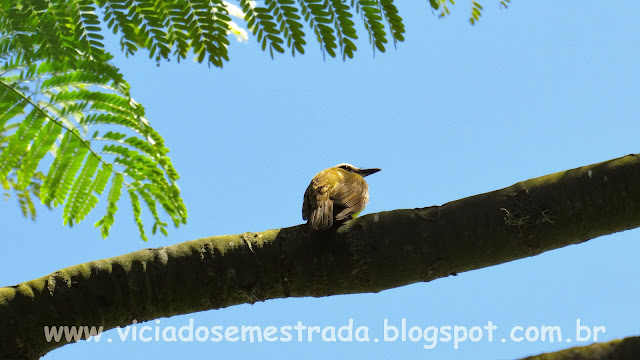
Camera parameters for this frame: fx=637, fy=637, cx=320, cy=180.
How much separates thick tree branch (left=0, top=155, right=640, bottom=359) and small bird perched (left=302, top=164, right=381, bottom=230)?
0.40 meters

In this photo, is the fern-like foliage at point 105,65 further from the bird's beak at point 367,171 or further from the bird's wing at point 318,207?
the bird's beak at point 367,171

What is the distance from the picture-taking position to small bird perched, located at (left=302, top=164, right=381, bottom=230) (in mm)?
3727

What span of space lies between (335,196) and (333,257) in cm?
128

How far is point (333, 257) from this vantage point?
3057 mm

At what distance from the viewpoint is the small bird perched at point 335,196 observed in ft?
12.2

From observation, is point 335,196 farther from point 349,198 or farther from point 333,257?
point 333,257

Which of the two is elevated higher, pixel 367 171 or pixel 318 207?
pixel 367 171

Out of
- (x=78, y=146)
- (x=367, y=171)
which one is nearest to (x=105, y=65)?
(x=78, y=146)

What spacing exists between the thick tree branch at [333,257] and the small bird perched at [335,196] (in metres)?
0.40

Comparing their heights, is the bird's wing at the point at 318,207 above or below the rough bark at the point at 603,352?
above

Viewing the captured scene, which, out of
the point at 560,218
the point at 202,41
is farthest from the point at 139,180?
the point at 560,218

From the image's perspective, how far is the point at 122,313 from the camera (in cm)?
298

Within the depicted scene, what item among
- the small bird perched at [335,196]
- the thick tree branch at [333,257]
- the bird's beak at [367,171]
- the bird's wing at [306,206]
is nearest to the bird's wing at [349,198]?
the small bird perched at [335,196]

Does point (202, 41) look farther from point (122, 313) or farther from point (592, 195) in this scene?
point (592, 195)
